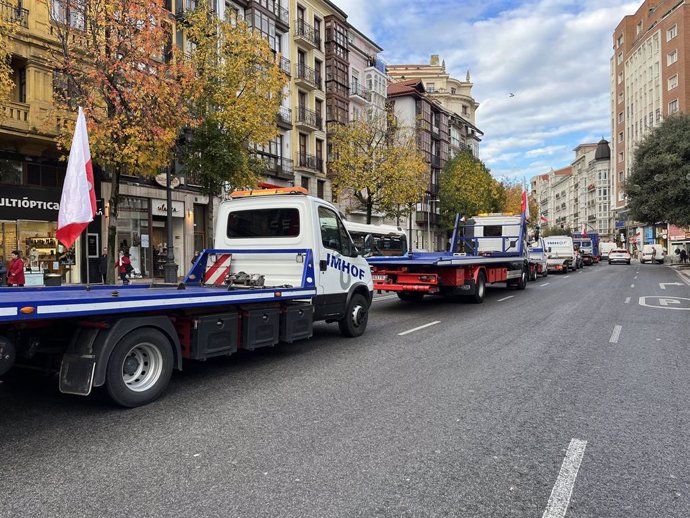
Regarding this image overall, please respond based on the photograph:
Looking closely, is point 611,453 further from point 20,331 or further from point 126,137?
point 126,137

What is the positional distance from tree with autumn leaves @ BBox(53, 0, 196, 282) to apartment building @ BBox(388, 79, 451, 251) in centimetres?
4028

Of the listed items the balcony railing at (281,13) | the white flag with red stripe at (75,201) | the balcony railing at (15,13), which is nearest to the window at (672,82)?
the balcony railing at (281,13)

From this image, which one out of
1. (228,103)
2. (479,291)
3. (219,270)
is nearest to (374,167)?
(228,103)

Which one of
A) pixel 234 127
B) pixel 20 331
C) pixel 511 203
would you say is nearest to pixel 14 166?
pixel 234 127

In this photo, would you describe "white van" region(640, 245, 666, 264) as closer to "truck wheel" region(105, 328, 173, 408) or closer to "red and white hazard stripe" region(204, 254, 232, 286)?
"red and white hazard stripe" region(204, 254, 232, 286)

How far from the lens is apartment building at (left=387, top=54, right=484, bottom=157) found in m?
77.9

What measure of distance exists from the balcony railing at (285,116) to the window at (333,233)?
26.1 meters

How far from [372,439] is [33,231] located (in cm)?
1959

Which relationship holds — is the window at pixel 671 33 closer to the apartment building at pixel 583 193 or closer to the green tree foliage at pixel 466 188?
the apartment building at pixel 583 193

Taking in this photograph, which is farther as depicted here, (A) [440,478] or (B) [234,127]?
(B) [234,127]

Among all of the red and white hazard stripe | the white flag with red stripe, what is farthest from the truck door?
the white flag with red stripe

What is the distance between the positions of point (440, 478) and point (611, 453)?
1.47 meters

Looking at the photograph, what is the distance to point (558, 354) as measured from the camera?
7.58m

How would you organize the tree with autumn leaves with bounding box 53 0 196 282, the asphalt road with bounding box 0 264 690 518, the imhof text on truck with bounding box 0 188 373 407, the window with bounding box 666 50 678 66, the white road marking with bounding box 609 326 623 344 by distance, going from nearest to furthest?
the asphalt road with bounding box 0 264 690 518
the imhof text on truck with bounding box 0 188 373 407
the white road marking with bounding box 609 326 623 344
the tree with autumn leaves with bounding box 53 0 196 282
the window with bounding box 666 50 678 66
